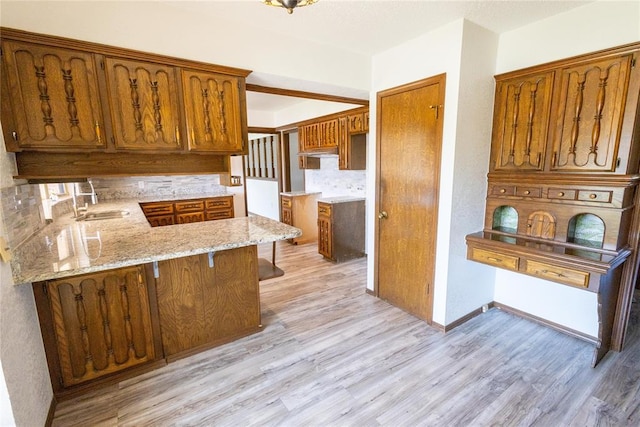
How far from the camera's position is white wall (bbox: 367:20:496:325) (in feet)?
7.59

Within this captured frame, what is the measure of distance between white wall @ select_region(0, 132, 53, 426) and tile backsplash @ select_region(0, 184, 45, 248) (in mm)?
70

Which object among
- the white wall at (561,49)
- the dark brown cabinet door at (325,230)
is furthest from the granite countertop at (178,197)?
the white wall at (561,49)

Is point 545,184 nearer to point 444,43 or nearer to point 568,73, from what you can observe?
point 568,73

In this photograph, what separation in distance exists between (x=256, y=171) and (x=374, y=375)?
19.7ft

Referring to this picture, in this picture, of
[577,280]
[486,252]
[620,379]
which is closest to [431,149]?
[486,252]

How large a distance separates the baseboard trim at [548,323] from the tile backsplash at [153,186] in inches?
178

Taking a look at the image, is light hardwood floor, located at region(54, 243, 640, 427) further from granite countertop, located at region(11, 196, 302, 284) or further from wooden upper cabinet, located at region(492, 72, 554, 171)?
wooden upper cabinet, located at region(492, 72, 554, 171)

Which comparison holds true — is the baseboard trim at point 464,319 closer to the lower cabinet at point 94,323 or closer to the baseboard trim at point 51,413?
the lower cabinet at point 94,323

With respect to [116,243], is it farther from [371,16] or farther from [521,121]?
[521,121]

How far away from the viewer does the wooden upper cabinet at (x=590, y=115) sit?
6.49ft

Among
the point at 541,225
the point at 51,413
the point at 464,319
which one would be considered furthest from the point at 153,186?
the point at 541,225

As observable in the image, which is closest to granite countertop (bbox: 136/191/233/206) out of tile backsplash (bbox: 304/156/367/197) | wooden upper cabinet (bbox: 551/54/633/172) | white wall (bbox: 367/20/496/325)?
tile backsplash (bbox: 304/156/367/197)

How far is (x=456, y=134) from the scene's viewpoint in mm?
2334

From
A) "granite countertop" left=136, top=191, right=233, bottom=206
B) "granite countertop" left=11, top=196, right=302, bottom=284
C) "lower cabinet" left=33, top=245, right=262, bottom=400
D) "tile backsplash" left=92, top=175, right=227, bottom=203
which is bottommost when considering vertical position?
"lower cabinet" left=33, top=245, right=262, bottom=400
